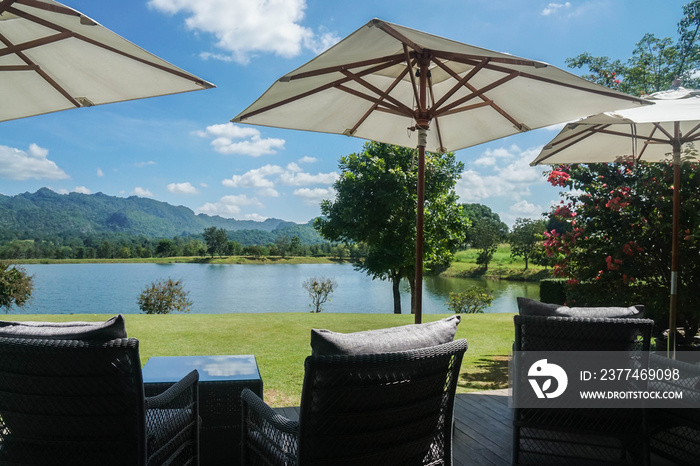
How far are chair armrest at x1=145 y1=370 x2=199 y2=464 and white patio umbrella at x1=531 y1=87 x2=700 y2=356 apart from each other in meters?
2.99

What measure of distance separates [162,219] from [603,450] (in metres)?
64.3

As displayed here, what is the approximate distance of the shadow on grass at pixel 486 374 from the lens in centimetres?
476

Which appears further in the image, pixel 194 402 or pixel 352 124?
pixel 352 124

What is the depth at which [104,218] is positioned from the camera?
52531 mm

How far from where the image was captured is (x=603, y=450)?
2820mm

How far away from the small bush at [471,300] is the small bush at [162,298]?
24.6ft

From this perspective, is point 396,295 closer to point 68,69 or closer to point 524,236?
point 524,236

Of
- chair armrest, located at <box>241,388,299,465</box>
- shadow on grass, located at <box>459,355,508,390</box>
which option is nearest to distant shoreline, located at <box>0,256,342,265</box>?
shadow on grass, located at <box>459,355,508,390</box>

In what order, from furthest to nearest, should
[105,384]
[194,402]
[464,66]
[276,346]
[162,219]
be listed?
[162,219], [276,346], [464,66], [194,402], [105,384]

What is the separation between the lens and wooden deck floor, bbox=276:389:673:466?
2.76 m

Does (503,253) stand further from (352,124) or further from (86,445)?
(86,445)

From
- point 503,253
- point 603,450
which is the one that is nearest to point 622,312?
point 603,450

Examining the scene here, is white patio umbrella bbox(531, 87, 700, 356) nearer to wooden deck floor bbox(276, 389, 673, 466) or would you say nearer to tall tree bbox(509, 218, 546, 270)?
wooden deck floor bbox(276, 389, 673, 466)

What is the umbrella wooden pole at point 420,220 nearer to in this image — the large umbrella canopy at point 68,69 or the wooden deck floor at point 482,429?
the wooden deck floor at point 482,429
